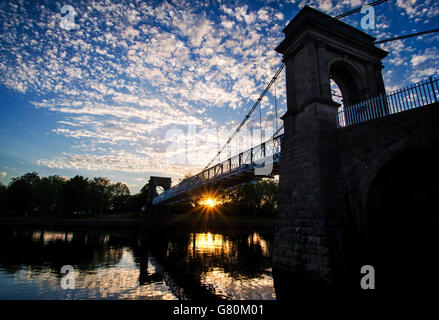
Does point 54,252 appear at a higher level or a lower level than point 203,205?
lower

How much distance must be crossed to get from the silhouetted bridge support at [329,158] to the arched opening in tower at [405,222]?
0.07 metres

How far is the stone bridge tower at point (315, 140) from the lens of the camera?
7.58m

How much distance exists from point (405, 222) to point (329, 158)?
3.53 m

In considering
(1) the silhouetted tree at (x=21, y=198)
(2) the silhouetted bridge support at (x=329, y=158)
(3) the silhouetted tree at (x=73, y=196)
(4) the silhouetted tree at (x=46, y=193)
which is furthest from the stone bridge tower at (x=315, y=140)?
(4) the silhouetted tree at (x=46, y=193)

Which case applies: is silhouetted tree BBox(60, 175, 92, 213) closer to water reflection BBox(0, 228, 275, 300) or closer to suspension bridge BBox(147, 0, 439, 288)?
water reflection BBox(0, 228, 275, 300)

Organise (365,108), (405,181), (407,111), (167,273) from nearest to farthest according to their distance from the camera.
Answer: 1. (407,111)
2. (405,181)
3. (365,108)
4. (167,273)

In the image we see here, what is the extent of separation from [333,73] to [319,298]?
11307 millimetres

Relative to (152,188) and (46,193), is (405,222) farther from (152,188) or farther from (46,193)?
(46,193)

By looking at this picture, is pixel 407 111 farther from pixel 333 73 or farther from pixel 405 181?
pixel 333 73

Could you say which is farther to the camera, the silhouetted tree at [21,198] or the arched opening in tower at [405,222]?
the silhouetted tree at [21,198]

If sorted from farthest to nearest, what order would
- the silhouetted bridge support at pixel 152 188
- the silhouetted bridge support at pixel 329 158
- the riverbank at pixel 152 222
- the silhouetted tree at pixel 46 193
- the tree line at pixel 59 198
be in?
the silhouetted tree at pixel 46 193 → the tree line at pixel 59 198 → the silhouetted bridge support at pixel 152 188 → the riverbank at pixel 152 222 → the silhouetted bridge support at pixel 329 158

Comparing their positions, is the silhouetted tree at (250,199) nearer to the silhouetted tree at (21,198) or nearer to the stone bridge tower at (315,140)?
the stone bridge tower at (315,140)
